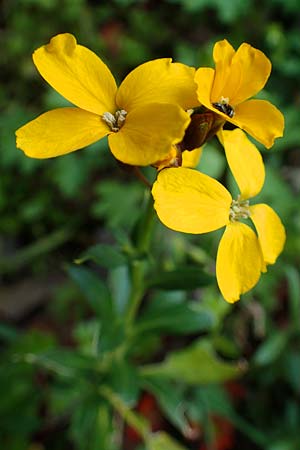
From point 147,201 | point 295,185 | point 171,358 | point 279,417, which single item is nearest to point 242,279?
point 147,201

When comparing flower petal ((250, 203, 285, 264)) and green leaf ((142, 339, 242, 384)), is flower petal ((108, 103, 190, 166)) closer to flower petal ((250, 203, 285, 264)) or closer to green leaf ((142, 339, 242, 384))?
flower petal ((250, 203, 285, 264))

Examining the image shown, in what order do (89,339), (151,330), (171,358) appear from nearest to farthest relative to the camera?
(151,330), (171,358), (89,339)

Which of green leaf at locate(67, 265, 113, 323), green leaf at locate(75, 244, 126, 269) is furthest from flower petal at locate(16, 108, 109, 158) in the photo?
green leaf at locate(67, 265, 113, 323)

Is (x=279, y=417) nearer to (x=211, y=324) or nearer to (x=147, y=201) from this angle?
(x=211, y=324)

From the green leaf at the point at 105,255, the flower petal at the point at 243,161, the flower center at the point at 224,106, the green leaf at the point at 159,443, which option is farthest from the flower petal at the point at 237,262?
the green leaf at the point at 159,443

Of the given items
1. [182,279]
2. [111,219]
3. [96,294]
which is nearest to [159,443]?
[96,294]

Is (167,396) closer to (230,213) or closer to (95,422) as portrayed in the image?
(95,422)
